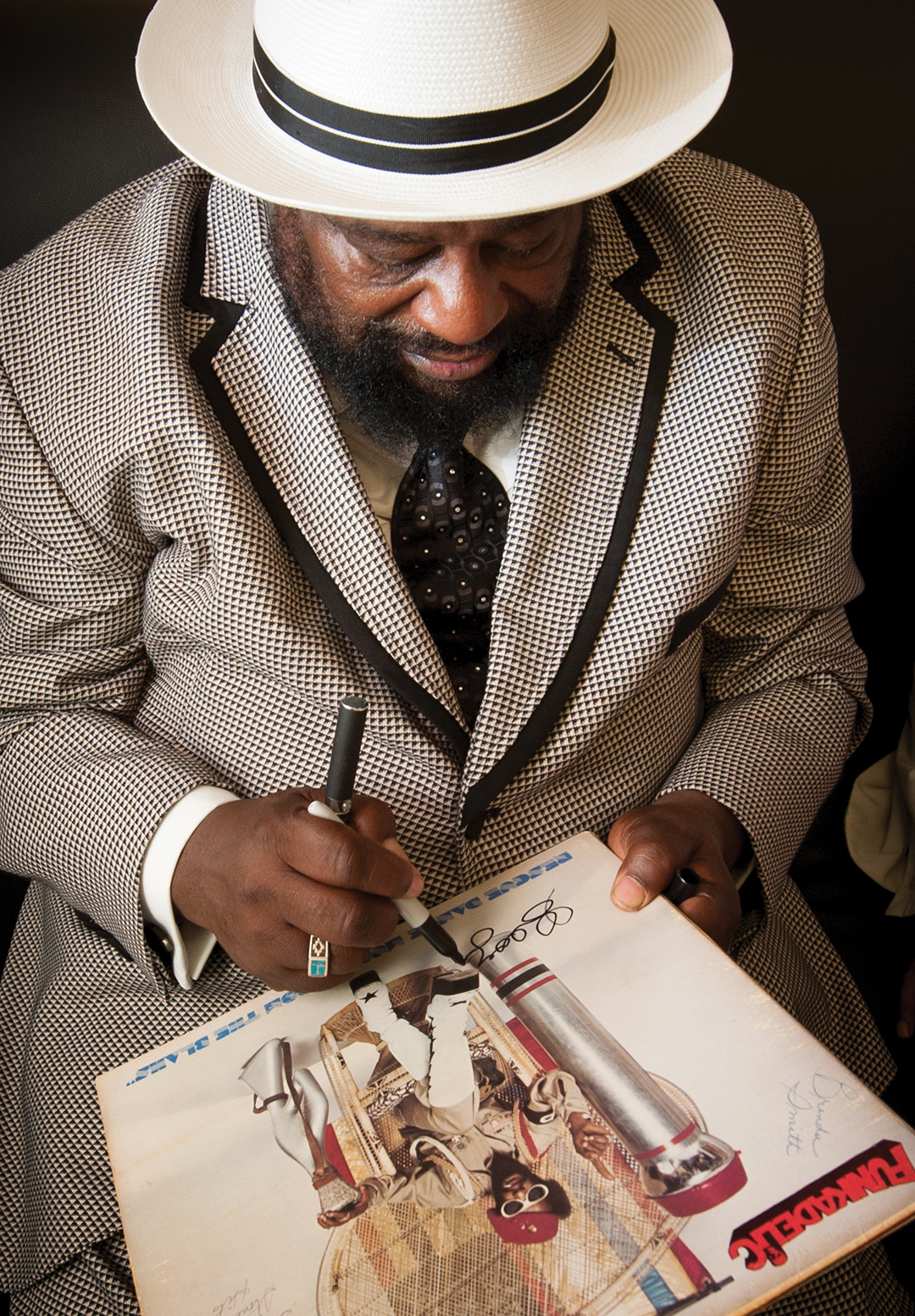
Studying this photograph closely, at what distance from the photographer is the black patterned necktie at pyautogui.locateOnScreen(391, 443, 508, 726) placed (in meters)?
1.04

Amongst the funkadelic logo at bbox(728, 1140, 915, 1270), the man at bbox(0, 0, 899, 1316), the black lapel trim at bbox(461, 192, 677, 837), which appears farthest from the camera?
the black lapel trim at bbox(461, 192, 677, 837)

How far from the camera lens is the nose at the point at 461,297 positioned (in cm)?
83

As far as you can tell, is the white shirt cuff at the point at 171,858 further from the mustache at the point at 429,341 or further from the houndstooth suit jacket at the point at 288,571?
the mustache at the point at 429,341

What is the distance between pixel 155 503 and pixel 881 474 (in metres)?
1.05

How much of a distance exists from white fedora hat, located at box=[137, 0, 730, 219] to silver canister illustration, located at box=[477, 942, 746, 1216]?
57 cm

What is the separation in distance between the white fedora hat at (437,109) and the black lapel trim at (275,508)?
0.16 m

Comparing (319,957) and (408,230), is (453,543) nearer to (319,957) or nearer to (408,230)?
(408,230)

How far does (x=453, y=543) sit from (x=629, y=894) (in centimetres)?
40

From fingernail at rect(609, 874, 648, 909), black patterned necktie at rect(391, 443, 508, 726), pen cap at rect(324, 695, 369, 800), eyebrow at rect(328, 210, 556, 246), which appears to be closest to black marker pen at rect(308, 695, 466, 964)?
pen cap at rect(324, 695, 369, 800)

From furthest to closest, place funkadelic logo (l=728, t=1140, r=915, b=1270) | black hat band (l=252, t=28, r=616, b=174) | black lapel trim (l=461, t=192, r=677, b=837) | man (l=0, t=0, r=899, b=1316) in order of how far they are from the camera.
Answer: black lapel trim (l=461, t=192, r=677, b=837), man (l=0, t=0, r=899, b=1316), black hat band (l=252, t=28, r=616, b=174), funkadelic logo (l=728, t=1140, r=915, b=1270)

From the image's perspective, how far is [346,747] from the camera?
29.3 inches
